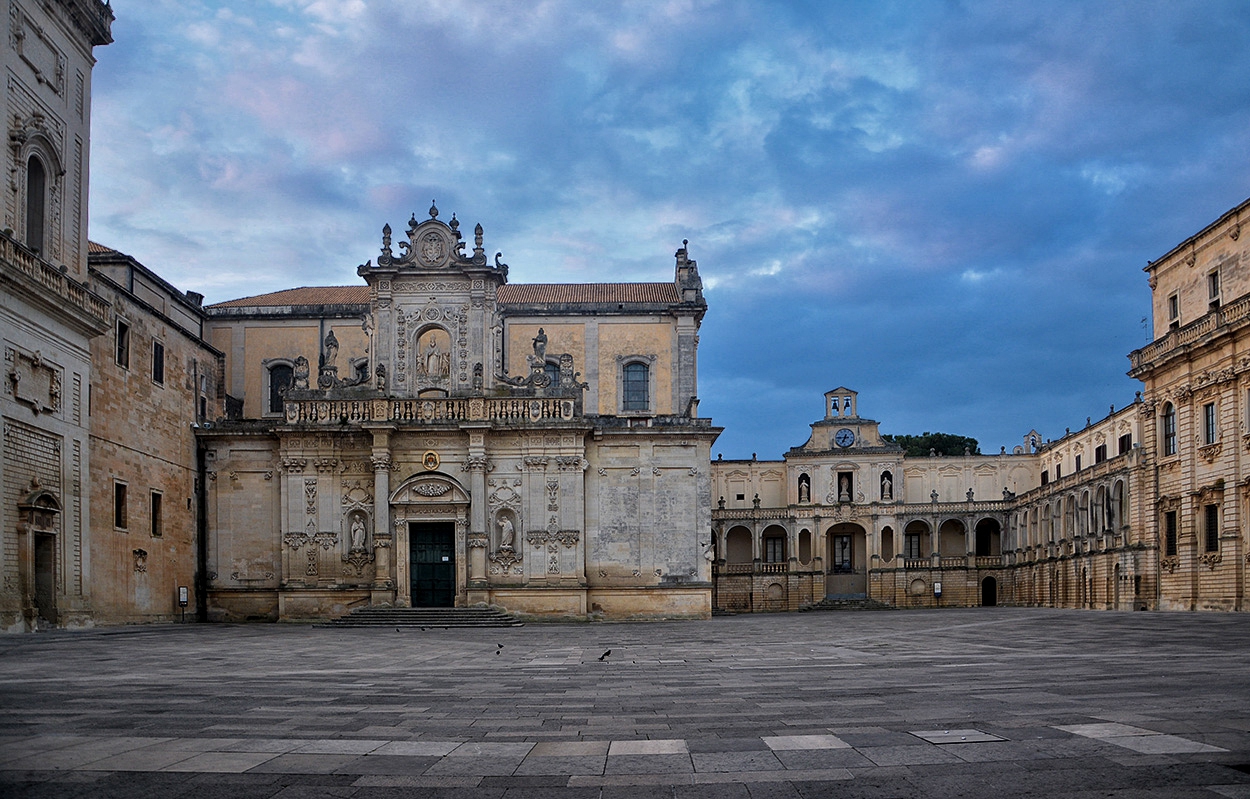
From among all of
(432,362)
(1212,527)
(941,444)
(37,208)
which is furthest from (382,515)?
(941,444)

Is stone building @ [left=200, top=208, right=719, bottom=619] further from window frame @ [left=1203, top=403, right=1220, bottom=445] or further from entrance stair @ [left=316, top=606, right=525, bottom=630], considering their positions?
window frame @ [left=1203, top=403, right=1220, bottom=445]

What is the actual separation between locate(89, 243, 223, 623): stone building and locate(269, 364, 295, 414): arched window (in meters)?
3.56

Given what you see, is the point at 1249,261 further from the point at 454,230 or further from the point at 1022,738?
the point at 1022,738

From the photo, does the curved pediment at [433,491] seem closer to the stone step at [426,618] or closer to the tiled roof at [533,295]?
the stone step at [426,618]

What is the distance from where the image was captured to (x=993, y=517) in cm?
7588

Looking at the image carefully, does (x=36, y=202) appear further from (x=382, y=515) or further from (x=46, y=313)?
(x=382, y=515)

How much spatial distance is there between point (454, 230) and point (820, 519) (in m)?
41.2

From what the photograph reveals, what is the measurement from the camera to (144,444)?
38.2 metres

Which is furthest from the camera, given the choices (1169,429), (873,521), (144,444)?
(873,521)

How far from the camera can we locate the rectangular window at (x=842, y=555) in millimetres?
77938

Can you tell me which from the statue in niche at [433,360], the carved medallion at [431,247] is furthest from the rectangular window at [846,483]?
the carved medallion at [431,247]

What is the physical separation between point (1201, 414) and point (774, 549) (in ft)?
129

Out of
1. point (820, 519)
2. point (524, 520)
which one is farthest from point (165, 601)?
point (820, 519)

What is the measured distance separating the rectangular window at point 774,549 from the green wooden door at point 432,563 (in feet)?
135
